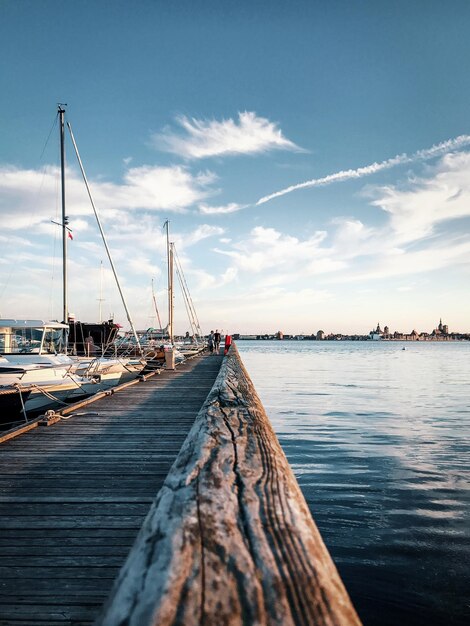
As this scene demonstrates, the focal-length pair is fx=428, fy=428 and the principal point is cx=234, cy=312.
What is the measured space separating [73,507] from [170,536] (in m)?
3.27

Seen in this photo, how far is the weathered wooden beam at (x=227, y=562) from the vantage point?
85cm

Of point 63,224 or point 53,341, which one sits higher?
point 63,224

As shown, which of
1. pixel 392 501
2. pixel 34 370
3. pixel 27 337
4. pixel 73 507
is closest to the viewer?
pixel 73 507

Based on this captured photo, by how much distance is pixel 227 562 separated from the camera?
38.9 inches

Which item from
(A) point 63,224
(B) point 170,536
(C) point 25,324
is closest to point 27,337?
(C) point 25,324

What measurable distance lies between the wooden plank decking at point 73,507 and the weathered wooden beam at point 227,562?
1593 mm

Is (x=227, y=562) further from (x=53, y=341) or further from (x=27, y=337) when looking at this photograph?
(x=53, y=341)

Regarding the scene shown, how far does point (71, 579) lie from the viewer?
2664 mm

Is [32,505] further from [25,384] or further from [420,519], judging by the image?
[25,384]

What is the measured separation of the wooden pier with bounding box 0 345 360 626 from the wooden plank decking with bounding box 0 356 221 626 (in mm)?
11

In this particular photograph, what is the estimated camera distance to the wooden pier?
0.88 metres

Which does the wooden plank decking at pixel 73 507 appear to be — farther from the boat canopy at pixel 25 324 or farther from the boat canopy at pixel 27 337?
the boat canopy at pixel 25 324

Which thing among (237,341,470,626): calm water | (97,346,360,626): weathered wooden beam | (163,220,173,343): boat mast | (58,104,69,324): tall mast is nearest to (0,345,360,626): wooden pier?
(97,346,360,626): weathered wooden beam

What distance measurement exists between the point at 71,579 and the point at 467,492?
7.48m
